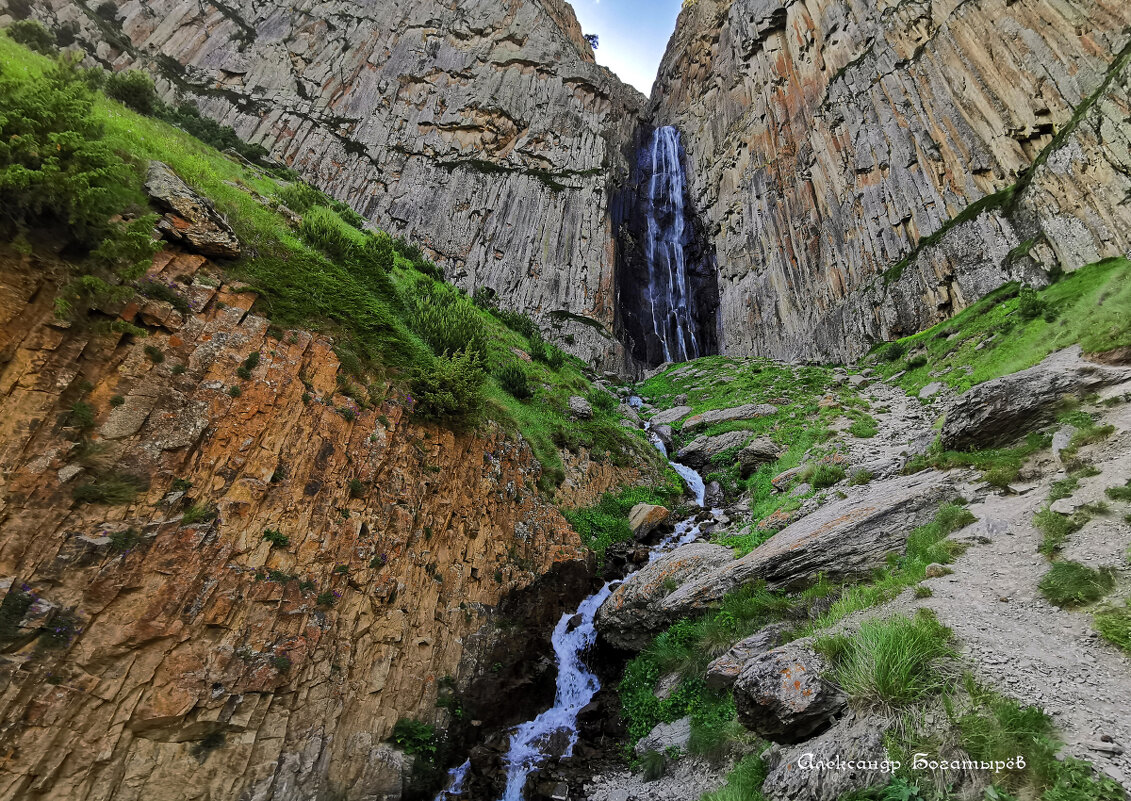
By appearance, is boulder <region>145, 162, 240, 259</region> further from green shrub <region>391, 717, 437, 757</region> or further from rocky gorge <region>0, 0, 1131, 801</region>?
green shrub <region>391, 717, 437, 757</region>

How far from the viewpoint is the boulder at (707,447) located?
24219 mm

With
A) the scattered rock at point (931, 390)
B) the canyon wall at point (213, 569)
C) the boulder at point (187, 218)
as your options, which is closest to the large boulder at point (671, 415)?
the scattered rock at point (931, 390)

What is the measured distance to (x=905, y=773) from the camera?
189 inches

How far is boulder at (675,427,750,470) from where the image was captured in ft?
79.5

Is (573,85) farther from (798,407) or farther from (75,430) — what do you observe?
(75,430)

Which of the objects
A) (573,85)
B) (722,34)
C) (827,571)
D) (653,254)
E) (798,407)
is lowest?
(827,571)

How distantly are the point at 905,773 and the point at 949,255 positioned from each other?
38049 millimetres

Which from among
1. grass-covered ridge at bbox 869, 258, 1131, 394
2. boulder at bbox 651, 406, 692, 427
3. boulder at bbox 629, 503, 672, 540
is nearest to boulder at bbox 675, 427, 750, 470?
boulder at bbox 651, 406, 692, 427

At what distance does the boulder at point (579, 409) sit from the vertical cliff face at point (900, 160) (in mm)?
25945

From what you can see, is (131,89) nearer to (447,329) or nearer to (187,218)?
(187,218)

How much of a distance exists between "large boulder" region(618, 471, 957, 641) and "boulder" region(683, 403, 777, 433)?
47.9ft

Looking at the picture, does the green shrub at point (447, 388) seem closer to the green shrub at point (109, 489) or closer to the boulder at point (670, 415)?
the green shrub at point (109, 489)

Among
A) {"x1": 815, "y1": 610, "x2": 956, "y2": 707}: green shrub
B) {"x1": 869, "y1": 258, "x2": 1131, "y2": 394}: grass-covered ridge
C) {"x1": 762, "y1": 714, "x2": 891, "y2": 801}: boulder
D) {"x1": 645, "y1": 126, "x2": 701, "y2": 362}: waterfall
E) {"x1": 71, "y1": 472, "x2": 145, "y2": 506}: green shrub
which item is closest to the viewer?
{"x1": 762, "y1": 714, "x2": 891, "y2": 801}: boulder

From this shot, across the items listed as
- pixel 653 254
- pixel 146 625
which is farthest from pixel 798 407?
pixel 653 254
